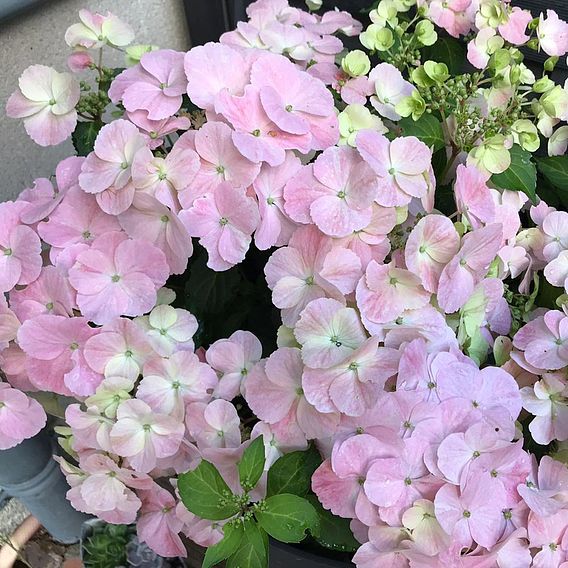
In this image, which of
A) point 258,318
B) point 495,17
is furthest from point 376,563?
point 495,17

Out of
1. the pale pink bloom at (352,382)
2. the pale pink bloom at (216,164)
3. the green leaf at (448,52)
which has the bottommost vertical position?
the pale pink bloom at (352,382)

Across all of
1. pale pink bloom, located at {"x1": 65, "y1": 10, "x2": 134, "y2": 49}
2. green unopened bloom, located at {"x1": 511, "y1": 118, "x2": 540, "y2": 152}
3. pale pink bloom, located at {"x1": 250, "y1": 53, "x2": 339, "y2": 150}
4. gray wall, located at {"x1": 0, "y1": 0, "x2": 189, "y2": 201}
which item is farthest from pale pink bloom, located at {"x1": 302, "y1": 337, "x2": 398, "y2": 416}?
gray wall, located at {"x1": 0, "y1": 0, "x2": 189, "y2": 201}

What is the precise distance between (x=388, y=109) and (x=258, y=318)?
28cm

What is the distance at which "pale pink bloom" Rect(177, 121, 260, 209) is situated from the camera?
0.57 metres

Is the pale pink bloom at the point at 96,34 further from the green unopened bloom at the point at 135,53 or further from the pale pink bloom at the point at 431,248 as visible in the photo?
the pale pink bloom at the point at 431,248

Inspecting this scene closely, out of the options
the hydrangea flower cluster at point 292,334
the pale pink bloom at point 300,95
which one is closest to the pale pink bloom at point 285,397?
the hydrangea flower cluster at point 292,334

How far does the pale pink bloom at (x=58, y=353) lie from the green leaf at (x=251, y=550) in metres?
0.19

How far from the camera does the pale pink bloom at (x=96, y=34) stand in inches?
28.9

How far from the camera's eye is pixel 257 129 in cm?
58

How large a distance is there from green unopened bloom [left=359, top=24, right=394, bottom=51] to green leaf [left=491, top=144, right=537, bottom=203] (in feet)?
0.65

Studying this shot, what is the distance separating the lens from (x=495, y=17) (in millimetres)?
767

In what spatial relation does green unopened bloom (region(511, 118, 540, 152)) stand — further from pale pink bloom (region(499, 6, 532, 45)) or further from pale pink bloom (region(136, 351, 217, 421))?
pale pink bloom (region(136, 351, 217, 421))

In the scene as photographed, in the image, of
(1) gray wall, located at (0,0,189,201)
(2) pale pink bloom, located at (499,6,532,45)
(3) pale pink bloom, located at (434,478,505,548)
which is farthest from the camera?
(1) gray wall, located at (0,0,189,201)

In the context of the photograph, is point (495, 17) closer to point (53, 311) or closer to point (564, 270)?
point (564, 270)
